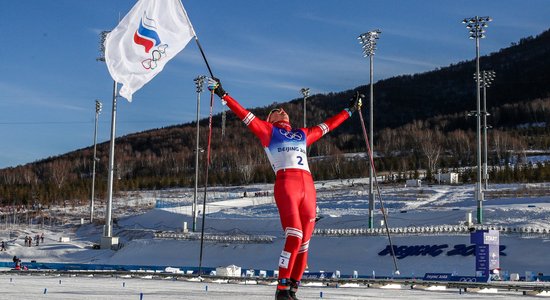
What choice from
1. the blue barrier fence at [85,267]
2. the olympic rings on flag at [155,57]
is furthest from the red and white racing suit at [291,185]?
the blue barrier fence at [85,267]

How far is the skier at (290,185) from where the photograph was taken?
9539 millimetres

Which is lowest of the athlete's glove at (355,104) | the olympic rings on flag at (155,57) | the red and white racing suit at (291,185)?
the red and white racing suit at (291,185)

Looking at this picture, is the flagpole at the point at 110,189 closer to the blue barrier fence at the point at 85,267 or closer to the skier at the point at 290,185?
the blue barrier fence at the point at 85,267

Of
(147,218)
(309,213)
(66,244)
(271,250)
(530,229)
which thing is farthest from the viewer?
(147,218)

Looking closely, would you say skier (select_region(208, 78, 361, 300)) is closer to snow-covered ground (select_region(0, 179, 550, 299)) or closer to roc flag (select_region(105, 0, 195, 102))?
roc flag (select_region(105, 0, 195, 102))

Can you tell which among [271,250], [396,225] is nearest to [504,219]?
[396,225]

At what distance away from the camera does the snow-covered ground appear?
4050cm

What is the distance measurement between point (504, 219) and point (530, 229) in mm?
8348

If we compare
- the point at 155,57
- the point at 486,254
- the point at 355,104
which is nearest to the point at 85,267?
the point at 486,254

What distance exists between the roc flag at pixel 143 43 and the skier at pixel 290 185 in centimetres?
134

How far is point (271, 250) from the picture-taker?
49031 mm

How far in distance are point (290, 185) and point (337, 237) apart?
39.9 meters

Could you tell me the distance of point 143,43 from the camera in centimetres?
1166

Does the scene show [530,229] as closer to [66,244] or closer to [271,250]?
[271,250]
